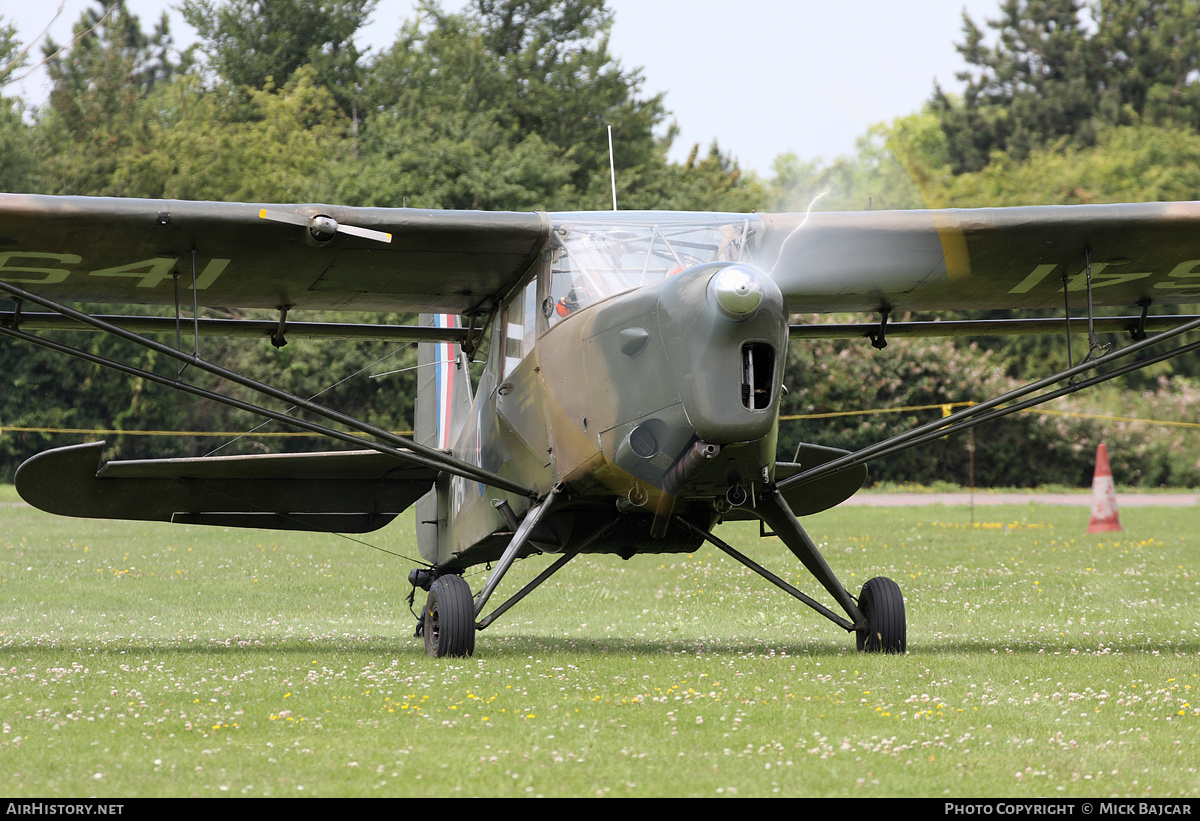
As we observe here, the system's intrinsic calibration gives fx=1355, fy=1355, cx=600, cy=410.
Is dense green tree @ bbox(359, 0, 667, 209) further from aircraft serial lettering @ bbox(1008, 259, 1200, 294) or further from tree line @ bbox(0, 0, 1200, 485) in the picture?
aircraft serial lettering @ bbox(1008, 259, 1200, 294)

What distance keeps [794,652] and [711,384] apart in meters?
2.96

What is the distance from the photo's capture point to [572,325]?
912 centimetres

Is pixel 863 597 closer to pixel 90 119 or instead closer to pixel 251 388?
pixel 251 388

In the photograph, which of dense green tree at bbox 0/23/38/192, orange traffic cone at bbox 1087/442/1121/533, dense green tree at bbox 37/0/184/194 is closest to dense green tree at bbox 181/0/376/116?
dense green tree at bbox 37/0/184/194

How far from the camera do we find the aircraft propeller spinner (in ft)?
30.7

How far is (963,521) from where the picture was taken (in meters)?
30.3

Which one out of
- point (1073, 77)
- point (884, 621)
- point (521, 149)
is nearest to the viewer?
point (884, 621)

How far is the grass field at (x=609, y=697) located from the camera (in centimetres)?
549

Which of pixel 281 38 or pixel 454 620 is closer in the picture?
pixel 454 620

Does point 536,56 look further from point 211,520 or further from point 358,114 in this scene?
point 211,520

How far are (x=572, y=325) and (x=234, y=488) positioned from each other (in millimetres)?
3777

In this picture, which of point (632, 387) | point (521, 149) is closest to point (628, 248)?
point (632, 387)

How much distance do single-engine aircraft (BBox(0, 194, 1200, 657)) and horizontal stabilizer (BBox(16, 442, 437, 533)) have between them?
0.02 meters
